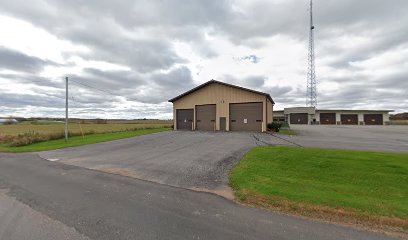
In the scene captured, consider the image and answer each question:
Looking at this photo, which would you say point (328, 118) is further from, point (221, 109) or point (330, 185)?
point (330, 185)

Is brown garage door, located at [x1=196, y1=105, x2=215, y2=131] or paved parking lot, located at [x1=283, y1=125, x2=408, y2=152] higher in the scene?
brown garage door, located at [x1=196, y1=105, x2=215, y2=131]

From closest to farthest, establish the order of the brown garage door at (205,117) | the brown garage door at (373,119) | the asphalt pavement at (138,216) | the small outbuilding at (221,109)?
the asphalt pavement at (138,216) < the small outbuilding at (221,109) < the brown garage door at (205,117) < the brown garage door at (373,119)

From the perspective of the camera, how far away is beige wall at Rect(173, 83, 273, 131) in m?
26.7

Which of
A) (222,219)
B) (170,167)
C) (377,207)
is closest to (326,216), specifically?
(377,207)

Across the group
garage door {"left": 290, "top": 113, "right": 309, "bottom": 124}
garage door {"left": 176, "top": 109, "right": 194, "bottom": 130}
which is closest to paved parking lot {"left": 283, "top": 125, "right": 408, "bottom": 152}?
garage door {"left": 176, "top": 109, "right": 194, "bottom": 130}

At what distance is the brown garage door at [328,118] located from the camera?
62.5 m

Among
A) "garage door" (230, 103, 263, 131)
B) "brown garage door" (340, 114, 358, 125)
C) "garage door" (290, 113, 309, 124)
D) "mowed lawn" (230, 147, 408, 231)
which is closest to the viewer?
"mowed lawn" (230, 147, 408, 231)

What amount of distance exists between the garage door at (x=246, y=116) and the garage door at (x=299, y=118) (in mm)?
43473

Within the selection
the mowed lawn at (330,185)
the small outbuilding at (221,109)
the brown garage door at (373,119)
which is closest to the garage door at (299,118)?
the brown garage door at (373,119)

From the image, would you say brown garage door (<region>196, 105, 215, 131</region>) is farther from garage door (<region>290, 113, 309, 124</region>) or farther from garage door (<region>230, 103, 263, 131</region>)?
garage door (<region>290, 113, 309, 124</region>)

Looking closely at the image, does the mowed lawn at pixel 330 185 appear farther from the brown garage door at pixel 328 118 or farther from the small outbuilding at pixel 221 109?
the brown garage door at pixel 328 118

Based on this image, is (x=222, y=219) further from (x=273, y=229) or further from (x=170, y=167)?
(x=170, y=167)

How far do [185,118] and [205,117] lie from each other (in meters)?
3.62

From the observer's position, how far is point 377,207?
4988 mm
